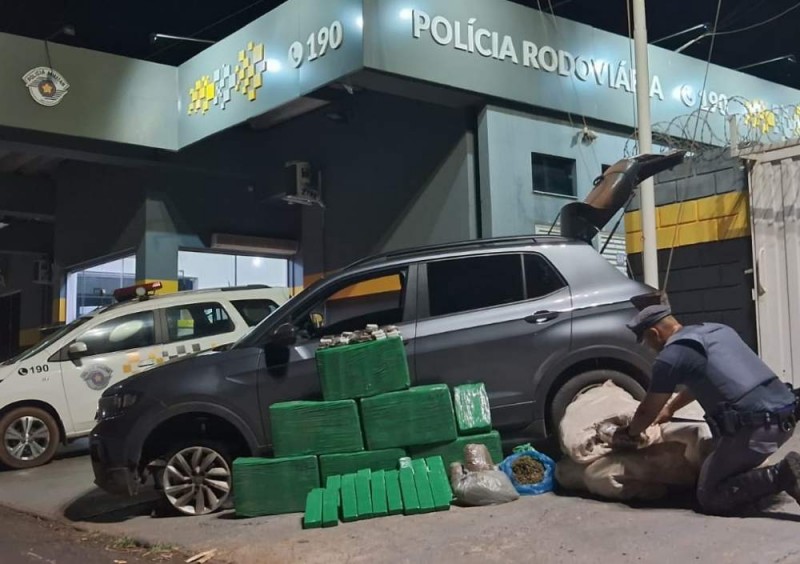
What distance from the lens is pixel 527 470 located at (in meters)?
5.54

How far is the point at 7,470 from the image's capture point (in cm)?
913

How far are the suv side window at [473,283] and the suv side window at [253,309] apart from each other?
4.08m

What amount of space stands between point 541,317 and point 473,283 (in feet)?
2.03

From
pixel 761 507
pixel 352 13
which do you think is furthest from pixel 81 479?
pixel 761 507

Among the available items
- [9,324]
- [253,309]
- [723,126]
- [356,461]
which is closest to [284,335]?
[356,461]

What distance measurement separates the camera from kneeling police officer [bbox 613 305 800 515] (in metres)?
4.29

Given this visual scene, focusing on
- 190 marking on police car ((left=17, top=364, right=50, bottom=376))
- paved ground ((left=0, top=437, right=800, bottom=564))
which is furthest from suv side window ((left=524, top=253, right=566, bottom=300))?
190 marking on police car ((left=17, top=364, right=50, bottom=376))

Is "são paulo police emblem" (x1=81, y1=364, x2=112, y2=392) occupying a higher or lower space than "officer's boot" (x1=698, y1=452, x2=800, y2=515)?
higher

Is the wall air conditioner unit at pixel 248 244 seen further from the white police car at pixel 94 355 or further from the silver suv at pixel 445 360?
the silver suv at pixel 445 360

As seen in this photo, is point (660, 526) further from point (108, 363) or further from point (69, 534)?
point (108, 363)

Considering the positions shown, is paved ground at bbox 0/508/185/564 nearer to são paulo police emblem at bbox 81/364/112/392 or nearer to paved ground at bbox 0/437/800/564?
paved ground at bbox 0/437/800/564

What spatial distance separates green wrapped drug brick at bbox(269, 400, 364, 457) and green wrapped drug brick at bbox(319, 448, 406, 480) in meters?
0.05

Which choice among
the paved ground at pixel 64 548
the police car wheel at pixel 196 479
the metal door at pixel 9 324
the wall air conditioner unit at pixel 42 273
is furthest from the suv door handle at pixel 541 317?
the metal door at pixel 9 324

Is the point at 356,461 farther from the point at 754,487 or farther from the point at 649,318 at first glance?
the point at 754,487
